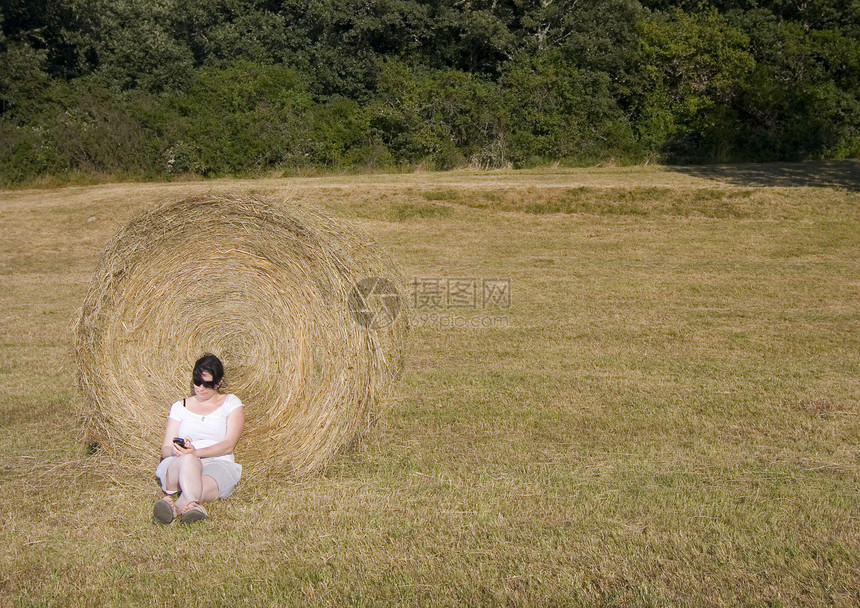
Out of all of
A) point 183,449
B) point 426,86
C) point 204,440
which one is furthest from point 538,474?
point 426,86

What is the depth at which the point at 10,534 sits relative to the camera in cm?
603

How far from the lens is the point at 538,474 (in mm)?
6910

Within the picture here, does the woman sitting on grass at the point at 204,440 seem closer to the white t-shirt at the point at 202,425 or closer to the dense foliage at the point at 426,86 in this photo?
the white t-shirt at the point at 202,425

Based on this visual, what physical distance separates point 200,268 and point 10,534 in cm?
238

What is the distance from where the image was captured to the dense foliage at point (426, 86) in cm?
2684

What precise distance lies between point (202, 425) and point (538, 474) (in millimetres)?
2385

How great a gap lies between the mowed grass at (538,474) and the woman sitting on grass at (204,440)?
20 cm

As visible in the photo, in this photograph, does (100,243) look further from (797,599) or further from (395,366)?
(797,599)

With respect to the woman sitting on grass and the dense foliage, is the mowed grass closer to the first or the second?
the woman sitting on grass

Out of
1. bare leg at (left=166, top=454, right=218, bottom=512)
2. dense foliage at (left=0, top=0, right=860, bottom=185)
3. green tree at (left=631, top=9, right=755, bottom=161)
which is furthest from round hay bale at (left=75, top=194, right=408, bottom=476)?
green tree at (left=631, top=9, right=755, bottom=161)

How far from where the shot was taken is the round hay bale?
7.16 m

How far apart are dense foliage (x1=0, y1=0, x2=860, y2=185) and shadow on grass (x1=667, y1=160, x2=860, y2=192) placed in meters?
1.63

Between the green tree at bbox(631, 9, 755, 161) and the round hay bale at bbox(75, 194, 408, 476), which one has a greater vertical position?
the green tree at bbox(631, 9, 755, 161)

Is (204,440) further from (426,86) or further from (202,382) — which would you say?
(426,86)
